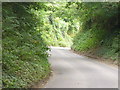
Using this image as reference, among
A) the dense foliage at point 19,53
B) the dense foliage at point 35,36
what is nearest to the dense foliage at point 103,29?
the dense foliage at point 35,36

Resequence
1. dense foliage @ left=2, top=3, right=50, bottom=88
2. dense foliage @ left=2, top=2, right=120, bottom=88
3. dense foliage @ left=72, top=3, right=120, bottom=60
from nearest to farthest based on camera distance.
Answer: dense foliage @ left=2, top=3, right=50, bottom=88 → dense foliage @ left=2, top=2, right=120, bottom=88 → dense foliage @ left=72, top=3, right=120, bottom=60

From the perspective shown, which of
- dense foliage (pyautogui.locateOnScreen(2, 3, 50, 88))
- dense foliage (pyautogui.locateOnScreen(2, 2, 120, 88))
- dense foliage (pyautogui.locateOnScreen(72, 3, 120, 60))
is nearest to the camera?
dense foliage (pyautogui.locateOnScreen(2, 3, 50, 88))

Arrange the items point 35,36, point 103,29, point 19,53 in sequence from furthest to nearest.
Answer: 1. point 103,29
2. point 35,36
3. point 19,53

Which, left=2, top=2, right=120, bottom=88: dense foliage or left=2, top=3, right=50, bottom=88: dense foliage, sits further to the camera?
left=2, top=2, right=120, bottom=88: dense foliage

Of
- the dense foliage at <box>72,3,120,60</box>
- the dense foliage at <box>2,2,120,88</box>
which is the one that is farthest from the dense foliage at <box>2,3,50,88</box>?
the dense foliage at <box>72,3,120,60</box>

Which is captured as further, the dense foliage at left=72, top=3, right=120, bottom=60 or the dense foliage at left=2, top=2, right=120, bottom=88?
the dense foliage at left=72, top=3, right=120, bottom=60

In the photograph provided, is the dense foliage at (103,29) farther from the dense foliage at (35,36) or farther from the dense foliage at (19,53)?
the dense foliage at (19,53)

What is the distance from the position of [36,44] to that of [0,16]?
11.6 ft

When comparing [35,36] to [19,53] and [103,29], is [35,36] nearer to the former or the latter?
[19,53]

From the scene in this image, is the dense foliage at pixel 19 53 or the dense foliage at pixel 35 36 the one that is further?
the dense foliage at pixel 35 36

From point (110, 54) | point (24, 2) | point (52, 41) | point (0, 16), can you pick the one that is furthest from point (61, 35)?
→ point (0, 16)

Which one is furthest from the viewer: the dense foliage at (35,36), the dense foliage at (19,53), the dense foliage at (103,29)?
the dense foliage at (103,29)

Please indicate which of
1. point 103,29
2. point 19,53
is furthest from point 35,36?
point 103,29

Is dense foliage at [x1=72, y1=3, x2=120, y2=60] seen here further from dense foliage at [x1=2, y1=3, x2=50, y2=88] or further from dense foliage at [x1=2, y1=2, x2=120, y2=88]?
dense foliage at [x1=2, y1=3, x2=50, y2=88]
